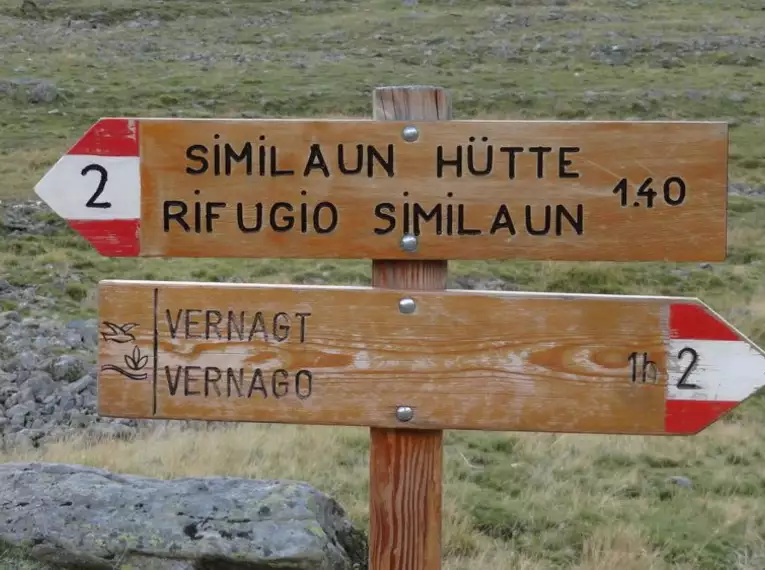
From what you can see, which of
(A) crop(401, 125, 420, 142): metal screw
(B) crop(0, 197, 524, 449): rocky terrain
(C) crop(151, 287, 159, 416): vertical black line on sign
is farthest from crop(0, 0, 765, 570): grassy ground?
(A) crop(401, 125, 420, 142): metal screw

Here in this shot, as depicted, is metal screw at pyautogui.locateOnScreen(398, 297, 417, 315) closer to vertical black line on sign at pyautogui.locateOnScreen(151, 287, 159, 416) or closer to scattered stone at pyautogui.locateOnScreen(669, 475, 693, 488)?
vertical black line on sign at pyautogui.locateOnScreen(151, 287, 159, 416)

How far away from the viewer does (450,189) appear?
301cm

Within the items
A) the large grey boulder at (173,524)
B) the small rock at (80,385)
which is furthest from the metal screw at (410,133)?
the small rock at (80,385)

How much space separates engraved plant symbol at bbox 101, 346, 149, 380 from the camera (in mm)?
3092

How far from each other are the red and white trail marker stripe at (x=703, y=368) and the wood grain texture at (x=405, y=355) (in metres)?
0.04

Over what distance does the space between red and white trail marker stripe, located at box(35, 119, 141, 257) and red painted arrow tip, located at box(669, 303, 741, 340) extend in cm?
168

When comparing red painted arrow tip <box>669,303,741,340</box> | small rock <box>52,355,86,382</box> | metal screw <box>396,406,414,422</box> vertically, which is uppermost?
red painted arrow tip <box>669,303,741,340</box>

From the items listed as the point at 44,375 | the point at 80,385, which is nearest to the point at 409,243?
the point at 80,385

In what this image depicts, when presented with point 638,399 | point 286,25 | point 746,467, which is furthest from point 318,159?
point 286,25

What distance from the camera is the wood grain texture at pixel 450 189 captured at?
2.97 m

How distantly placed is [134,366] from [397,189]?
A: 3.27 ft

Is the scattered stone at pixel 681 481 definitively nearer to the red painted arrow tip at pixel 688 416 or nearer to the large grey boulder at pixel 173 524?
the large grey boulder at pixel 173 524

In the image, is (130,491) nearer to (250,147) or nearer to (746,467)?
(250,147)

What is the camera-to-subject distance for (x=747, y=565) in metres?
5.03
